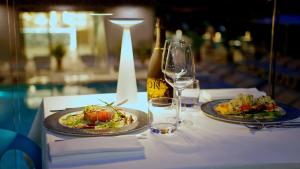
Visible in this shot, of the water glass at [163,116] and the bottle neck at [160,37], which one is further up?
the bottle neck at [160,37]

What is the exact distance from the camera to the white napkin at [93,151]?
2.93 feet

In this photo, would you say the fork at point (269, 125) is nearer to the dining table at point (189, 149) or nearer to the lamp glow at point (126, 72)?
the dining table at point (189, 149)

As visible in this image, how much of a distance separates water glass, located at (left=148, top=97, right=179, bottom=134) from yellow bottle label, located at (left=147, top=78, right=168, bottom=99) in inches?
2.7

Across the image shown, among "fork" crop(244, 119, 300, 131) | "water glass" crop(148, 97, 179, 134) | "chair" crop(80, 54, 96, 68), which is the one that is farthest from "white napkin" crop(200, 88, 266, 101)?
"chair" crop(80, 54, 96, 68)

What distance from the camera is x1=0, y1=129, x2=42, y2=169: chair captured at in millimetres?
1271

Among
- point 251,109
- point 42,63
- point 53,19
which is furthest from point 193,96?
point 53,19

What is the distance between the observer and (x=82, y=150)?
2.96 ft

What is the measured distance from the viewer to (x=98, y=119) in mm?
1142

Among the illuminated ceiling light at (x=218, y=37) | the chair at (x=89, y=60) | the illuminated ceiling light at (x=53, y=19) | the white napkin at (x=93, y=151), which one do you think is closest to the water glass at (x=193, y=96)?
the white napkin at (x=93, y=151)

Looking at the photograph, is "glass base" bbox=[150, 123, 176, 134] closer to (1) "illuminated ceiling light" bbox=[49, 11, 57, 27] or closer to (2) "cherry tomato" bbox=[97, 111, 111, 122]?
(2) "cherry tomato" bbox=[97, 111, 111, 122]

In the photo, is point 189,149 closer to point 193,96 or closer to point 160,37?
point 193,96

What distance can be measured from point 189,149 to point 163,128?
6.5 inches

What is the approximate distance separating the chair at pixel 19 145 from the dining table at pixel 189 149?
0.24m

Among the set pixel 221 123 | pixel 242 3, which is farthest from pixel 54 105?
pixel 242 3
